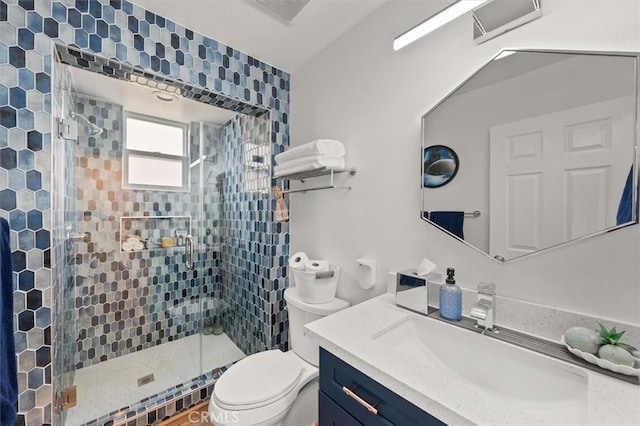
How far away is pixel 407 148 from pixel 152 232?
2.26m

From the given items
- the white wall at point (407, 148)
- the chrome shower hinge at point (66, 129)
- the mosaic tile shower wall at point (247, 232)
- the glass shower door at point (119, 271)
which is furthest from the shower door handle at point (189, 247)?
the chrome shower hinge at point (66, 129)

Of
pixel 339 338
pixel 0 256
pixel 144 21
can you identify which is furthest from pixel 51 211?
pixel 339 338

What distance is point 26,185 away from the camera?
120 cm

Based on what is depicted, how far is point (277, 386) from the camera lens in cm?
124

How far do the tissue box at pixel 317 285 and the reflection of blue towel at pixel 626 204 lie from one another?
1.17 m

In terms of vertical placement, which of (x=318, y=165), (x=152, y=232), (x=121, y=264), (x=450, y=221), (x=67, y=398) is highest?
(x=318, y=165)

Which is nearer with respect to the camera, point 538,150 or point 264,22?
point 538,150

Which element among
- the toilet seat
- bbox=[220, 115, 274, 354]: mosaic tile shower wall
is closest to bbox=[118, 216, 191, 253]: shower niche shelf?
bbox=[220, 115, 274, 354]: mosaic tile shower wall

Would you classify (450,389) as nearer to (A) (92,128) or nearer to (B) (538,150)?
(B) (538,150)

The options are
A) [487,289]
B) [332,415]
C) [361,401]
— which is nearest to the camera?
[361,401]

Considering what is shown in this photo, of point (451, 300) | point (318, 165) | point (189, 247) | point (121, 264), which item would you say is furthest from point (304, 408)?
point (121, 264)

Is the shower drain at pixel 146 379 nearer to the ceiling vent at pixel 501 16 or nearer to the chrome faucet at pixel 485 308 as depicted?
the chrome faucet at pixel 485 308

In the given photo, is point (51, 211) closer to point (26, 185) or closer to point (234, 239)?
point (26, 185)

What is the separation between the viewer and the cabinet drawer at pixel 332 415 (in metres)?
0.82
